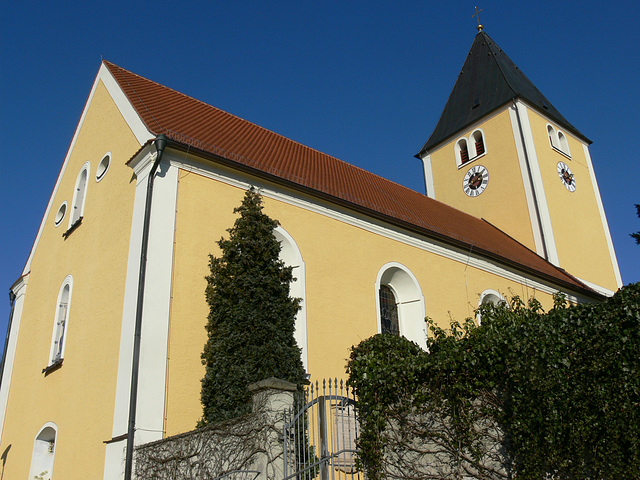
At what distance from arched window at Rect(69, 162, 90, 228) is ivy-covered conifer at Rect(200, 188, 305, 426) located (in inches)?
173

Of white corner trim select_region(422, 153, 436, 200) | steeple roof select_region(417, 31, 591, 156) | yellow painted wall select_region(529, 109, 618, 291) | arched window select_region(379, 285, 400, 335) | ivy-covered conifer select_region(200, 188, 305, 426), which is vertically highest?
steeple roof select_region(417, 31, 591, 156)

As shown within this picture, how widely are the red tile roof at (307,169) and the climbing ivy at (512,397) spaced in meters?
5.63

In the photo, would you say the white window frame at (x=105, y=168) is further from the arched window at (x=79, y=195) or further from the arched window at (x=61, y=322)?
the arched window at (x=61, y=322)

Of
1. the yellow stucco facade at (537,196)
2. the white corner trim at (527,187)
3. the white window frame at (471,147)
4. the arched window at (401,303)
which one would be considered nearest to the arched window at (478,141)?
the white window frame at (471,147)

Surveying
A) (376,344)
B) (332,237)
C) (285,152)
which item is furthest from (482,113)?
(376,344)

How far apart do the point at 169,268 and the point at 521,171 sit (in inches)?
612

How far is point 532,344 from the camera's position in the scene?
236 inches

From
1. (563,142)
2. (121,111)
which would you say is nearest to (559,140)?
(563,142)

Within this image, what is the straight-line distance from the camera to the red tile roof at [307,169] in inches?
469

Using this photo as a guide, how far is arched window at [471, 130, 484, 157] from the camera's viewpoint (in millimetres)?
23766

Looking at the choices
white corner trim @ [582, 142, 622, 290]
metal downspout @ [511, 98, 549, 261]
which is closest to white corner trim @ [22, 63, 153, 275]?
metal downspout @ [511, 98, 549, 261]

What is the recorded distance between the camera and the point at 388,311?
1345cm

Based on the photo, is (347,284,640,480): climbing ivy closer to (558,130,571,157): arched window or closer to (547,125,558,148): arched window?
(547,125,558,148): arched window

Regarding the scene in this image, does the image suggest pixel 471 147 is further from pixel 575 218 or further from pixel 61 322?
pixel 61 322
